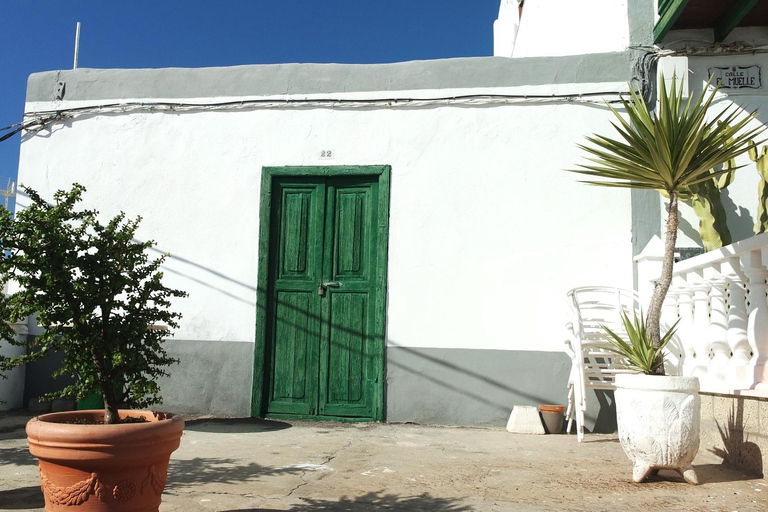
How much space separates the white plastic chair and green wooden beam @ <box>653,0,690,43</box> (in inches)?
86.2

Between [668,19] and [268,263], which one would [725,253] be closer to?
[668,19]

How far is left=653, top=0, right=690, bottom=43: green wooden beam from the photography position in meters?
5.33

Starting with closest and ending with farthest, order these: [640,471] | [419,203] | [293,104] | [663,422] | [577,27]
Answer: [663,422] < [640,471] < [419,203] < [293,104] < [577,27]

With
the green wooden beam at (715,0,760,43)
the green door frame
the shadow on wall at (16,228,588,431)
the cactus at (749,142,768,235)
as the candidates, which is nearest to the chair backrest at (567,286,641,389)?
the shadow on wall at (16,228,588,431)

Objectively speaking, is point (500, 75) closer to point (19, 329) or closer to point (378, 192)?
point (378, 192)

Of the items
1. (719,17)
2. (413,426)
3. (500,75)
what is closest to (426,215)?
(500,75)

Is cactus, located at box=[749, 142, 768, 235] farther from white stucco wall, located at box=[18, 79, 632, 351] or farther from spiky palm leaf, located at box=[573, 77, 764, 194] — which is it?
spiky palm leaf, located at box=[573, 77, 764, 194]

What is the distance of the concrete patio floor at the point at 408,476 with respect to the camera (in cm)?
318

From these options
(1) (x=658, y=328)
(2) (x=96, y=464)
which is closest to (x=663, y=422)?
(1) (x=658, y=328)

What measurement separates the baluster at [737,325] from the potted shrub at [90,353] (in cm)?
300

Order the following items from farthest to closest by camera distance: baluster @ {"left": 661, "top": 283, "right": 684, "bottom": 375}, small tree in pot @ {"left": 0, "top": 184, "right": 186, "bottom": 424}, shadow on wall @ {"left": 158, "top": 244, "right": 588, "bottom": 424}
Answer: shadow on wall @ {"left": 158, "top": 244, "right": 588, "bottom": 424}
baluster @ {"left": 661, "top": 283, "right": 684, "bottom": 375}
small tree in pot @ {"left": 0, "top": 184, "right": 186, "bottom": 424}

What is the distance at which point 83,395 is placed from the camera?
2809mm

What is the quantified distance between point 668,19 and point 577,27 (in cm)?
148

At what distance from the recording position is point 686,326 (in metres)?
4.61
